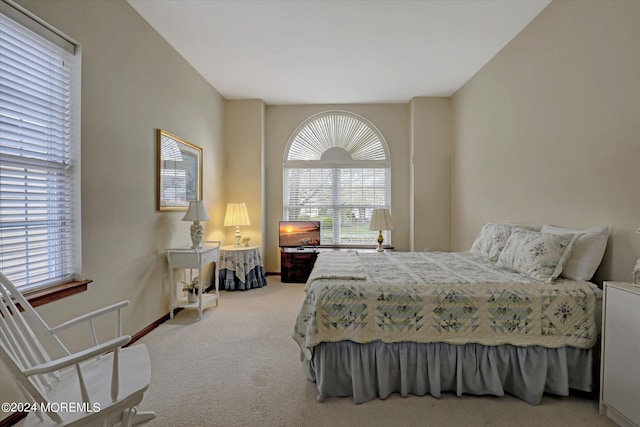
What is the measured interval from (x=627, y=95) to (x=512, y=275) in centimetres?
132

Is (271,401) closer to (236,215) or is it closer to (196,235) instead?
(196,235)

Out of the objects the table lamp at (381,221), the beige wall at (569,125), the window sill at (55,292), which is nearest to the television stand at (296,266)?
the table lamp at (381,221)

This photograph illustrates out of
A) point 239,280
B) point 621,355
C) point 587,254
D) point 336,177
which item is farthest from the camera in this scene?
point 336,177

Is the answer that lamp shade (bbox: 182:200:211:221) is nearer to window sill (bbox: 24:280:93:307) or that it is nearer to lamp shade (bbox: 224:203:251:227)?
lamp shade (bbox: 224:203:251:227)

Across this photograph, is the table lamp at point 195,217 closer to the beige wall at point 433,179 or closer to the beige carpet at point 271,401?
the beige carpet at point 271,401

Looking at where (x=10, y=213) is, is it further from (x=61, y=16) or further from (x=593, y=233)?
(x=593, y=233)

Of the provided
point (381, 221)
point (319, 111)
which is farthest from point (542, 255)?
point (319, 111)

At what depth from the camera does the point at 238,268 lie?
168 inches

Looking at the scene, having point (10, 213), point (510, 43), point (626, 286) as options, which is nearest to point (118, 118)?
point (10, 213)

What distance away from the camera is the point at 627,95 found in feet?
6.32

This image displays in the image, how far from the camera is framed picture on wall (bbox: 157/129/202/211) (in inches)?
125

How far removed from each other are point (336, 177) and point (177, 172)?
2613 millimetres

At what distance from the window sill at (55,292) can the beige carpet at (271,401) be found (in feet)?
2.56

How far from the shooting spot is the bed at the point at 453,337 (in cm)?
186
